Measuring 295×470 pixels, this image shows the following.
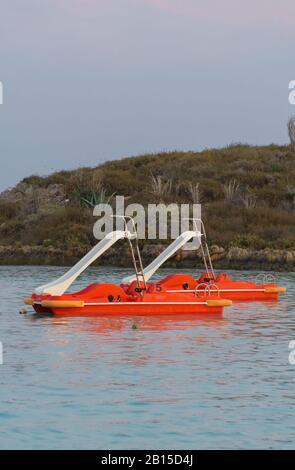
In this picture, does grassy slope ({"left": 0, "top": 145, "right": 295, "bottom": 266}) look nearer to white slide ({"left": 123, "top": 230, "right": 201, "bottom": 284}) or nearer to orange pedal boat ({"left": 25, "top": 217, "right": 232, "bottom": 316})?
white slide ({"left": 123, "top": 230, "right": 201, "bottom": 284})

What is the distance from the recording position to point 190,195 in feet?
212

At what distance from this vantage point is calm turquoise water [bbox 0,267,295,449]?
13016 millimetres

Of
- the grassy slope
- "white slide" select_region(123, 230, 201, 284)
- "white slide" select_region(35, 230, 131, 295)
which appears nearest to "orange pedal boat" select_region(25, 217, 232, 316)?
"white slide" select_region(35, 230, 131, 295)

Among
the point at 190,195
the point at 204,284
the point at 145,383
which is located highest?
the point at 190,195

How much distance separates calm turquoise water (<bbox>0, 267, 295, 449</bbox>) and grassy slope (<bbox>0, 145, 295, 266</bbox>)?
27.1 m

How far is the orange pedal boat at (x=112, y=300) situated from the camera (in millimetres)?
24609

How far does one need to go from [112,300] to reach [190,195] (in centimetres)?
4017

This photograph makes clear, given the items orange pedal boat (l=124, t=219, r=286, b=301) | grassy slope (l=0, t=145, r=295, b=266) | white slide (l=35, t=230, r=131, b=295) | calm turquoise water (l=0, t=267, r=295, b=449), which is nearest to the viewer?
calm turquoise water (l=0, t=267, r=295, b=449)

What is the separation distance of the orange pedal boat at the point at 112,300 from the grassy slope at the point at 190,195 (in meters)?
23.7

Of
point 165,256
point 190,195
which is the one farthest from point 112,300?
point 190,195

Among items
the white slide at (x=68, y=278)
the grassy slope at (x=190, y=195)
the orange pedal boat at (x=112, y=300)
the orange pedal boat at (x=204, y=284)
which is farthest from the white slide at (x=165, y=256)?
the grassy slope at (x=190, y=195)

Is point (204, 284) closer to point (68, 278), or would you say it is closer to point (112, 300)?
point (112, 300)

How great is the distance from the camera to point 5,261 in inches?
2077
